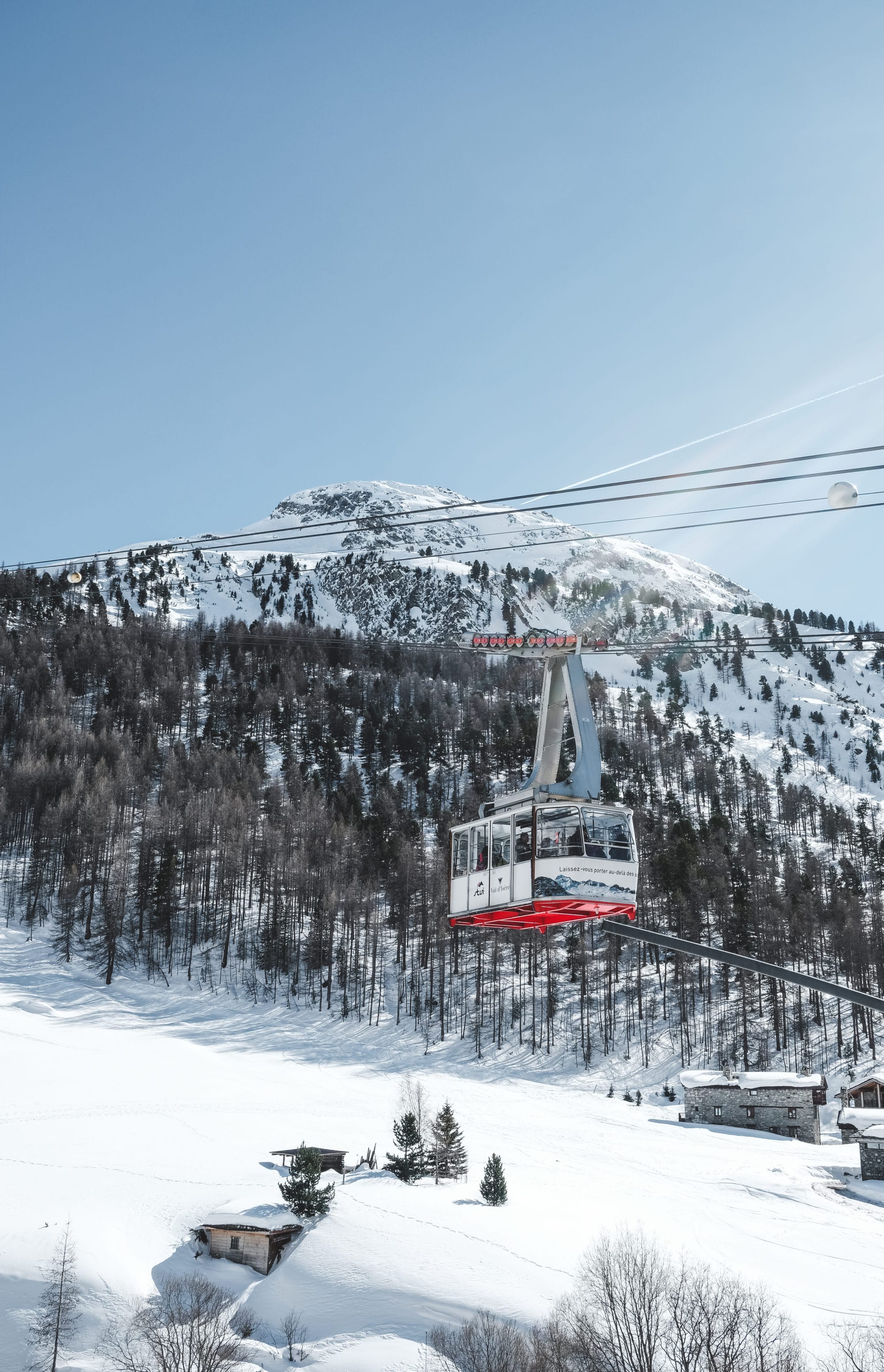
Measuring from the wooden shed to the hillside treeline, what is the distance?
110ft

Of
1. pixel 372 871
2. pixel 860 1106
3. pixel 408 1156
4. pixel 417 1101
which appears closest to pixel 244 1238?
pixel 408 1156

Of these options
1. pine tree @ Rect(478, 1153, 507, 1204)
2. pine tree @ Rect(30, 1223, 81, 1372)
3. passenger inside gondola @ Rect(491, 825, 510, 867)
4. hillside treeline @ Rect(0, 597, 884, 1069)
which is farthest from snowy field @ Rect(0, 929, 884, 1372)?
passenger inside gondola @ Rect(491, 825, 510, 867)

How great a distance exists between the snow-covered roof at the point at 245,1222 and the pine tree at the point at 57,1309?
593 centimetres

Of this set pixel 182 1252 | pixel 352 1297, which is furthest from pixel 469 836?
pixel 182 1252

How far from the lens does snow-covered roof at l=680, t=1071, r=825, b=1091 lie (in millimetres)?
66875

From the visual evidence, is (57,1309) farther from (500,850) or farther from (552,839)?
(552,839)

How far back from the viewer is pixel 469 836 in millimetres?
24141

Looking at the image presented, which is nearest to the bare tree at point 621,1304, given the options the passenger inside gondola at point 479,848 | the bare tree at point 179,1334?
the bare tree at point 179,1334

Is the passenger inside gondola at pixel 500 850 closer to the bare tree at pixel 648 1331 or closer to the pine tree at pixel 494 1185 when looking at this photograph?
the bare tree at pixel 648 1331

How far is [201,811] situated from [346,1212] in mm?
73330

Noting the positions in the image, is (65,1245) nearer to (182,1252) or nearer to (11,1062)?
(182,1252)

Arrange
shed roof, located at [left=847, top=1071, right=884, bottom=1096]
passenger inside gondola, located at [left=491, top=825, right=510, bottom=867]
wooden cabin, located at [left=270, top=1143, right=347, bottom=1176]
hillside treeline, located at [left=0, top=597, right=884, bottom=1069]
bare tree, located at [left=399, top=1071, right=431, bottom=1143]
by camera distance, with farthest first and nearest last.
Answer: hillside treeline, located at [left=0, top=597, right=884, bottom=1069]
shed roof, located at [left=847, top=1071, right=884, bottom=1096]
bare tree, located at [left=399, top=1071, right=431, bottom=1143]
wooden cabin, located at [left=270, top=1143, right=347, bottom=1176]
passenger inside gondola, located at [left=491, top=825, right=510, bottom=867]

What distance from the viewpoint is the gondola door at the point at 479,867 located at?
23.1m

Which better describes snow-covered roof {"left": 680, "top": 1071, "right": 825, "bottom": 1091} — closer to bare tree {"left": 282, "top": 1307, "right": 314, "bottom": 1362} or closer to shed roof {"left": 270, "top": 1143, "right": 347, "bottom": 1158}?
shed roof {"left": 270, "top": 1143, "right": 347, "bottom": 1158}
